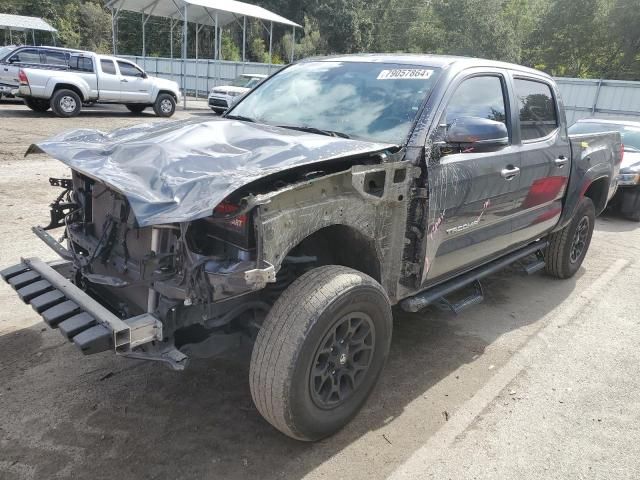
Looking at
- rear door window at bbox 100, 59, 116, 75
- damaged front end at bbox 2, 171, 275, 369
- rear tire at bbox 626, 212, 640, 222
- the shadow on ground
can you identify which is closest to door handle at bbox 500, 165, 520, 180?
damaged front end at bbox 2, 171, 275, 369

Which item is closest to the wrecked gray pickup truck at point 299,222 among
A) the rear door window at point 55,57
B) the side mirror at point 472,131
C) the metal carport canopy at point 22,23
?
the side mirror at point 472,131

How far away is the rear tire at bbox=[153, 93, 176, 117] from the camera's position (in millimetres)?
17703

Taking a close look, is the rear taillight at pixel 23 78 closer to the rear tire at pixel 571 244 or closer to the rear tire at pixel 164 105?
the rear tire at pixel 164 105

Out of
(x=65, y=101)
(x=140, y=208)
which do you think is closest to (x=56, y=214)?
(x=140, y=208)

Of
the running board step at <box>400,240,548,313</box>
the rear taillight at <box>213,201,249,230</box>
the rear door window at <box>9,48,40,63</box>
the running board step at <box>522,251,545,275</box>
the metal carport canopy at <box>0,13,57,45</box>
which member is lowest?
the running board step at <box>522,251,545,275</box>

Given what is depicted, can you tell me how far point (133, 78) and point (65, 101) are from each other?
93.3 inches

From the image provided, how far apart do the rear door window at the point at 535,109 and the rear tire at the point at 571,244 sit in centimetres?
109

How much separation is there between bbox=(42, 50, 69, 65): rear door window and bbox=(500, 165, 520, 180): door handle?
591 inches

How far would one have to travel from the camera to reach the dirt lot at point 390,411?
104 inches

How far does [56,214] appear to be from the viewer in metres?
3.30

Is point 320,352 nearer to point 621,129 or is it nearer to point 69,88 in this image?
point 621,129

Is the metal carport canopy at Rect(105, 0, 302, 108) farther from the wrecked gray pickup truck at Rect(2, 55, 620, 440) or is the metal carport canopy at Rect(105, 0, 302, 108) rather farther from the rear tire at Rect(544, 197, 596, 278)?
the wrecked gray pickup truck at Rect(2, 55, 620, 440)

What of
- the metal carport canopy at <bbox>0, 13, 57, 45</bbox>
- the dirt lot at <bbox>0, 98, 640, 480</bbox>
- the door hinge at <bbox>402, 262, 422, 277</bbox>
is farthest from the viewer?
the metal carport canopy at <bbox>0, 13, 57, 45</bbox>

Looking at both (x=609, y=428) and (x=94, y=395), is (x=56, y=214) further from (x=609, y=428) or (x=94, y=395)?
(x=609, y=428)
